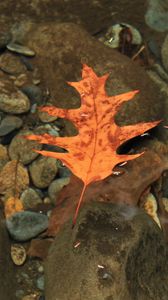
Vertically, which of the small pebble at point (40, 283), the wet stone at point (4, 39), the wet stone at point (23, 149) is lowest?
the small pebble at point (40, 283)

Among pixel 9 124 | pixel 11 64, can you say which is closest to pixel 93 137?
pixel 9 124

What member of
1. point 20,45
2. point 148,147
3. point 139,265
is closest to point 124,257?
point 139,265

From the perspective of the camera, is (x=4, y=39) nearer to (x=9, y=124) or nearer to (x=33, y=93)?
(x=33, y=93)

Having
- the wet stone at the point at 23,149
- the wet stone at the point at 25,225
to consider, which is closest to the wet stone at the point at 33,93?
the wet stone at the point at 23,149

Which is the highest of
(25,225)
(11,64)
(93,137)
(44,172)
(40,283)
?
(93,137)

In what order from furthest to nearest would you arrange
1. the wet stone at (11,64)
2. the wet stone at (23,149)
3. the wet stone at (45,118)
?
the wet stone at (11,64), the wet stone at (45,118), the wet stone at (23,149)

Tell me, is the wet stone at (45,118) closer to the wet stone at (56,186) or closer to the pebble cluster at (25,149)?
the pebble cluster at (25,149)

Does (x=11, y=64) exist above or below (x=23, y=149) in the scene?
above

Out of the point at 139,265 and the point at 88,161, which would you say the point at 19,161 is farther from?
the point at 139,265

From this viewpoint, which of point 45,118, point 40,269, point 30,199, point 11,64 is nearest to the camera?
point 40,269
